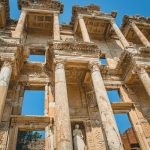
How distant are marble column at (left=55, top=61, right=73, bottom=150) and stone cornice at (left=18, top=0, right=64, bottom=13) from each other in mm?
7959

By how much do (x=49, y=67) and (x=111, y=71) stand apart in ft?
14.8

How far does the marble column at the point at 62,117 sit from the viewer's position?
23.2 feet

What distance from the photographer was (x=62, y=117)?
7.88 metres

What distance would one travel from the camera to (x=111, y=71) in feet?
44.3

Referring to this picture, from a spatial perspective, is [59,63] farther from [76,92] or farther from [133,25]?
[133,25]

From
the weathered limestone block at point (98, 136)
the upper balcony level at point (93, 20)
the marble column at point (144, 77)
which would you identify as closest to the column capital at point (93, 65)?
the marble column at point (144, 77)

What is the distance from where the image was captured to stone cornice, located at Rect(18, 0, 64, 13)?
15656mm

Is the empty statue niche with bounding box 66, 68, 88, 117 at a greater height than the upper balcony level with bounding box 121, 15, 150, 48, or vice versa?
the upper balcony level with bounding box 121, 15, 150, 48

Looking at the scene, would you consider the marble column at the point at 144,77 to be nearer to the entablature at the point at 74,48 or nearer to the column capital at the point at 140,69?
the column capital at the point at 140,69

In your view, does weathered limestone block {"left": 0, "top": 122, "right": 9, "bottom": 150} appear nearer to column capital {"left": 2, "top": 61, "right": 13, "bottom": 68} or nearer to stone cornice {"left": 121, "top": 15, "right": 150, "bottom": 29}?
column capital {"left": 2, "top": 61, "right": 13, "bottom": 68}

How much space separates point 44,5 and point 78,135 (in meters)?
11.4

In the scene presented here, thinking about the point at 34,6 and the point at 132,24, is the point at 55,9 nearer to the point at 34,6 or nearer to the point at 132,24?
the point at 34,6

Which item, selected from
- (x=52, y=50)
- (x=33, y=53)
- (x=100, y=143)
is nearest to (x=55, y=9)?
(x=33, y=53)

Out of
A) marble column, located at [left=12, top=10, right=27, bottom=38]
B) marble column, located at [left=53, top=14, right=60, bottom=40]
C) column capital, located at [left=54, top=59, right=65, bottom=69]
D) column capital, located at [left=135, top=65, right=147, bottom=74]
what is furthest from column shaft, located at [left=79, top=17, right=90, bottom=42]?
marble column, located at [left=12, top=10, right=27, bottom=38]
